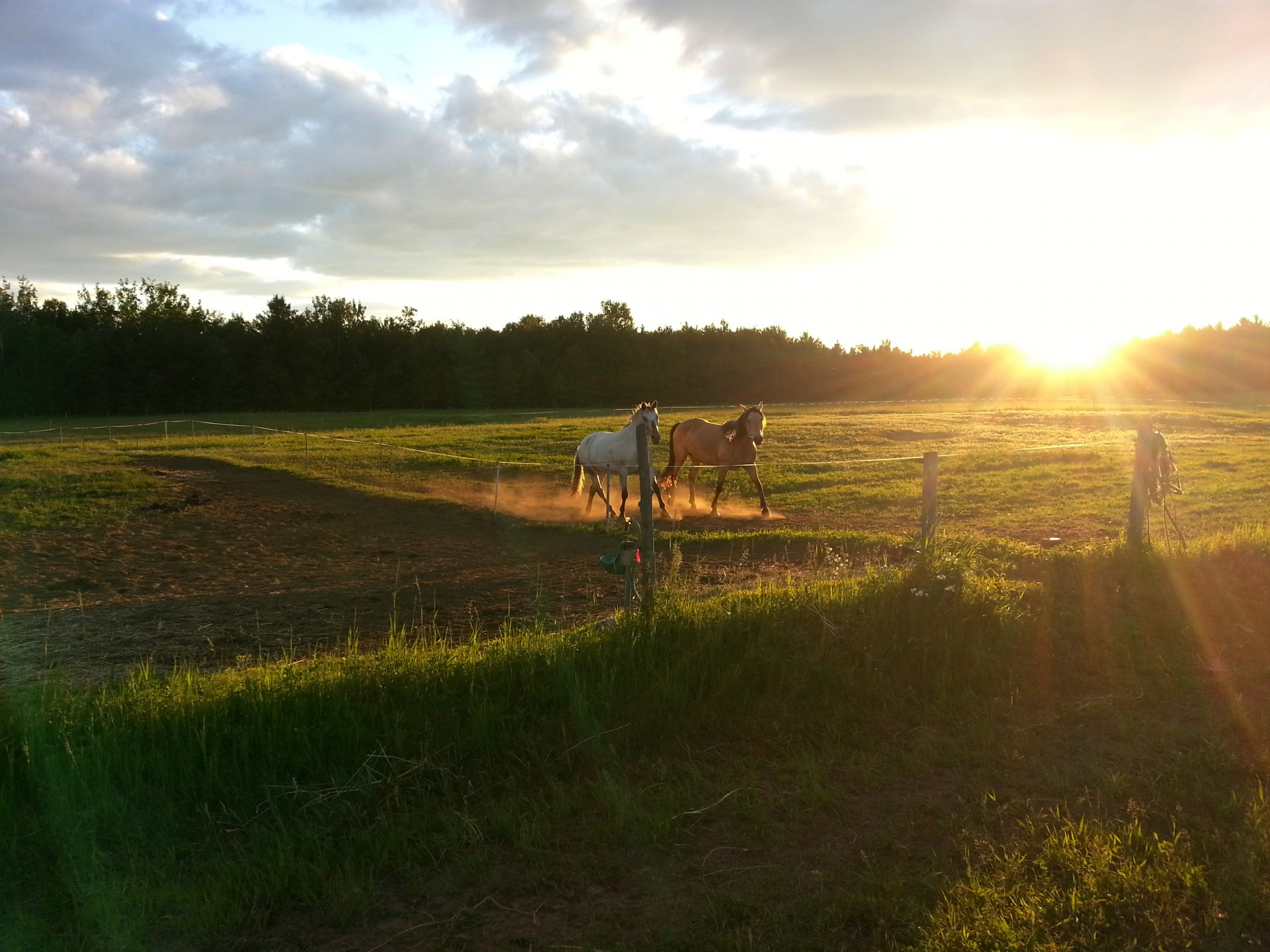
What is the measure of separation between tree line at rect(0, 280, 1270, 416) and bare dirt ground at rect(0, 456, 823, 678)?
55.6m

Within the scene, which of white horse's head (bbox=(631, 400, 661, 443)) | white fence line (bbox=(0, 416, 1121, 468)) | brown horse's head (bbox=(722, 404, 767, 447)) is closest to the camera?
white horse's head (bbox=(631, 400, 661, 443))

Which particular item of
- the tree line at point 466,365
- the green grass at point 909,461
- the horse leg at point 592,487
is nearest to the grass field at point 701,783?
the green grass at point 909,461

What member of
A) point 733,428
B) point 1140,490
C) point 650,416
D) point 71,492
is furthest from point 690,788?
point 71,492

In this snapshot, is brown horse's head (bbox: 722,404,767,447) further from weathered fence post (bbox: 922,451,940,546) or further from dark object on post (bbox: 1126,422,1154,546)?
weathered fence post (bbox: 922,451,940,546)

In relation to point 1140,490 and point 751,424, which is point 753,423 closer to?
point 751,424

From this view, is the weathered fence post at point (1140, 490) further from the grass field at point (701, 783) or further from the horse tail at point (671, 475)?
the horse tail at point (671, 475)

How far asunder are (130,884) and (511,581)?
623 centimetres

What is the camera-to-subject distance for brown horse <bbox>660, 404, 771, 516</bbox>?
52.3 feet

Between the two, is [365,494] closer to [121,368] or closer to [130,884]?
[130,884]

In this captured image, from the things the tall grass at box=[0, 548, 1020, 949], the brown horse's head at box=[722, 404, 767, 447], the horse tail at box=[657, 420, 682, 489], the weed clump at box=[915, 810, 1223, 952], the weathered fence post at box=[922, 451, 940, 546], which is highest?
the brown horse's head at box=[722, 404, 767, 447]

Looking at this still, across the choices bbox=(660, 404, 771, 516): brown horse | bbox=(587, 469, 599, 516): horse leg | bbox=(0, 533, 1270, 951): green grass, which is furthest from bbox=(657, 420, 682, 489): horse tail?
bbox=(0, 533, 1270, 951): green grass

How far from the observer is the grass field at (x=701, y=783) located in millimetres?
3523

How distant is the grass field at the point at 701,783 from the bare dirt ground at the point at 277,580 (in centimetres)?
81

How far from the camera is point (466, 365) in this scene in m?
71.8
